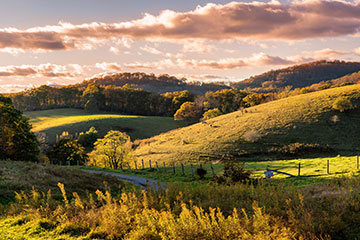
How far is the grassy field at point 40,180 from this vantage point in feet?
56.2

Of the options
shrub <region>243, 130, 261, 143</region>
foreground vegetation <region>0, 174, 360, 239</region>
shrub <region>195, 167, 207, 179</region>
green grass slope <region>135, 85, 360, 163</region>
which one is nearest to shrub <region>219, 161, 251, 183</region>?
shrub <region>195, 167, 207, 179</region>

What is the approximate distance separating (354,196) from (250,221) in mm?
4620

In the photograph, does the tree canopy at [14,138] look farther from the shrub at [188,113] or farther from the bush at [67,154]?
the shrub at [188,113]

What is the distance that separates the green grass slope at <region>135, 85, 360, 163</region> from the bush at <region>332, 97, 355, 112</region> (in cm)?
125

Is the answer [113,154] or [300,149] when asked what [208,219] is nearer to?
[113,154]

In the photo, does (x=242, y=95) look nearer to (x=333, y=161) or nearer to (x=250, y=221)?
(x=333, y=161)

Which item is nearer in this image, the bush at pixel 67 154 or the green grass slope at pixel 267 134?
the green grass slope at pixel 267 134

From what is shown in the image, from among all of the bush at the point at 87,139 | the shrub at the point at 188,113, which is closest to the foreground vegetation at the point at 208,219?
the bush at the point at 87,139

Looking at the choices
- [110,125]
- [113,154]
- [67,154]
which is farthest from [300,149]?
[110,125]

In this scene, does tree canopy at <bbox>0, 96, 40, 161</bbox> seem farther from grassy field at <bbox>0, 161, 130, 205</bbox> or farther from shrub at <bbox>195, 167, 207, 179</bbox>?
shrub at <bbox>195, 167, 207, 179</bbox>

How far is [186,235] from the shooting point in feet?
Result: 26.5

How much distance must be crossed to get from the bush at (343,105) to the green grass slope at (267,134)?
1.25m

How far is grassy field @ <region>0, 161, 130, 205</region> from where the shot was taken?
56.2 ft

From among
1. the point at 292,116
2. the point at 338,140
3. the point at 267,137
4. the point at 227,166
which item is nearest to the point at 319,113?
the point at 292,116
